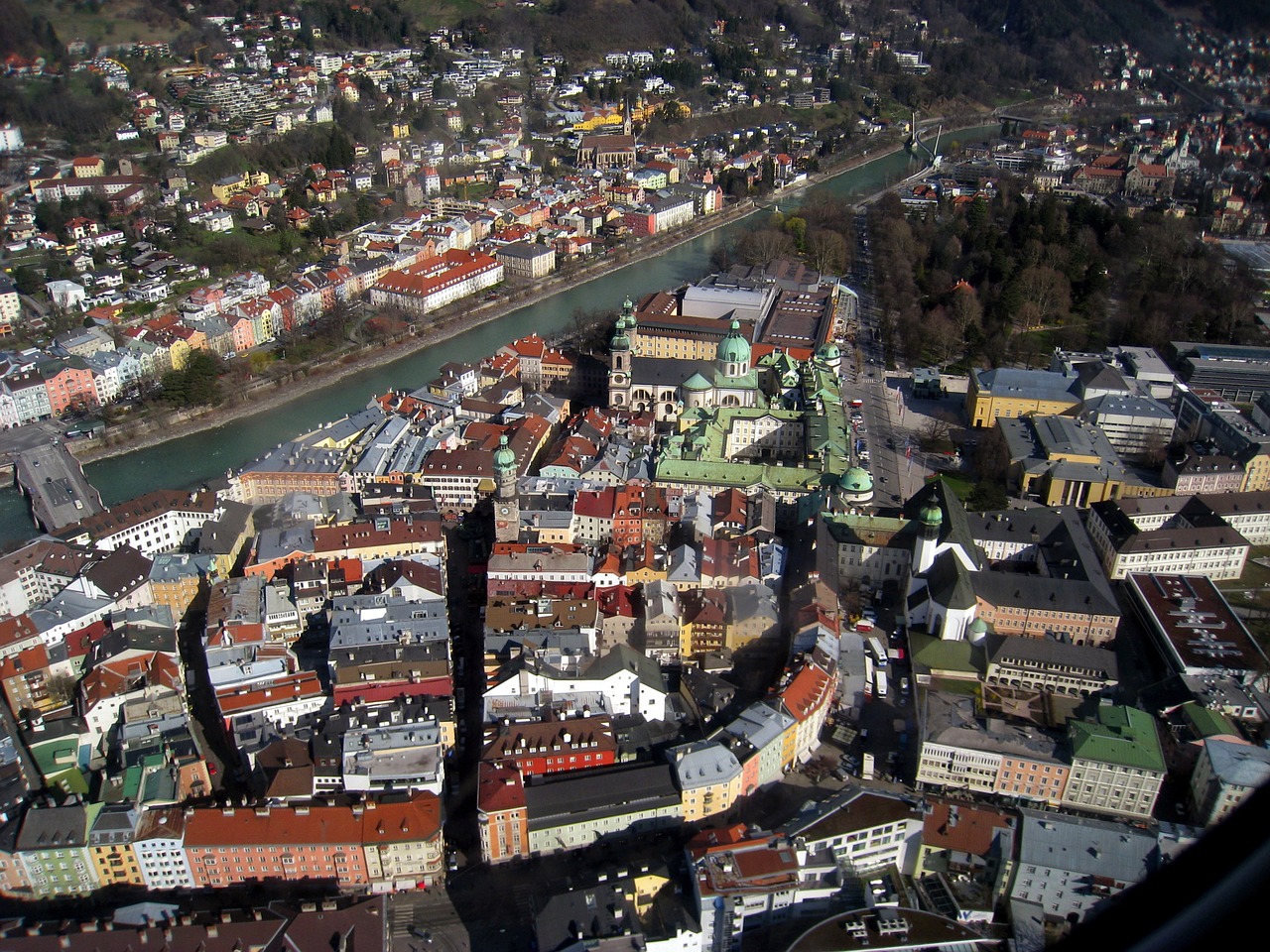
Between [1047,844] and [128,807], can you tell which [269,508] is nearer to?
[128,807]

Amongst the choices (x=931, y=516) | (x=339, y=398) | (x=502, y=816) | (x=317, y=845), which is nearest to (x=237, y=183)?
(x=339, y=398)

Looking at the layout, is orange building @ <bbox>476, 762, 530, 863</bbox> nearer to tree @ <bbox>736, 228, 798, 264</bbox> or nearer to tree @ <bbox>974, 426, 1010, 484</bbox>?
tree @ <bbox>974, 426, 1010, 484</bbox>

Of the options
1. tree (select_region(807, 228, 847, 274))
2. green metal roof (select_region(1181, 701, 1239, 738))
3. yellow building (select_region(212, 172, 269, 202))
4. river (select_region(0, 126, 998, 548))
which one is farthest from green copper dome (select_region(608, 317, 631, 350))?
yellow building (select_region(212, 172, 269, 202))

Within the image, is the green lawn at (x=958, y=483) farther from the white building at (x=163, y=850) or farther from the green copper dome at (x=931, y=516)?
the white building at (x=163, y=850)

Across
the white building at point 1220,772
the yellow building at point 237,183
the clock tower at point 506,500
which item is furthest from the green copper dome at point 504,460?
the yellow building at point 237,183

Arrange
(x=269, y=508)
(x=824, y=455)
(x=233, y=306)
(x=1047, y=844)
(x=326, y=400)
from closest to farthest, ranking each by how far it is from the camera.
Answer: (x=1047, y=844)
(x=269, y=508)
(x=824, y=455)
(x=326, y=400)
(x=233, y=306)

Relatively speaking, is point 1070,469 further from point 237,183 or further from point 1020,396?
point 237,183

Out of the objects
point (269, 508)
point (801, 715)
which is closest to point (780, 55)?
point (269, 508)
